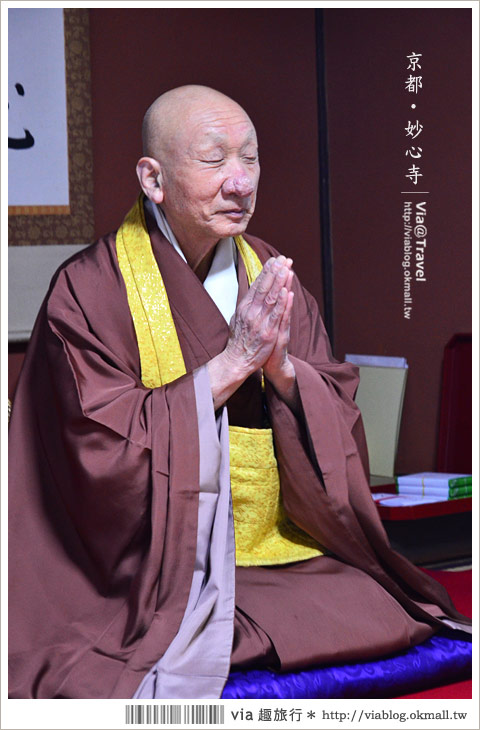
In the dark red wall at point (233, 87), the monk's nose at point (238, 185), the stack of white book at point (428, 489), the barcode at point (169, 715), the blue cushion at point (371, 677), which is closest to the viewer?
the barcode at point (169, 715)

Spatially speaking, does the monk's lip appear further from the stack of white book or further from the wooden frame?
the wooden frame

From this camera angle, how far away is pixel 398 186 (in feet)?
14.0

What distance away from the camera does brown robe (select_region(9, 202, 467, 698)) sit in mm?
2180

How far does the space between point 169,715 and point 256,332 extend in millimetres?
799

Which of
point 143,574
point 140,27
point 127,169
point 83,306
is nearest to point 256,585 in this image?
point 143,574

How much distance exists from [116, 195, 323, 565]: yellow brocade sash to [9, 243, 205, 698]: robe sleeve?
44 millimetres

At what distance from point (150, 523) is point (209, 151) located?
83 centimetres

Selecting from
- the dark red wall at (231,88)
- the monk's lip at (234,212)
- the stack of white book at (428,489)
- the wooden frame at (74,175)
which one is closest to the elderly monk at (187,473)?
the monk's lip at (234,212)

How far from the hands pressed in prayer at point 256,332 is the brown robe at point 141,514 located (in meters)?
0.08

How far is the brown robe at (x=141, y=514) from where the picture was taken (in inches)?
85.8

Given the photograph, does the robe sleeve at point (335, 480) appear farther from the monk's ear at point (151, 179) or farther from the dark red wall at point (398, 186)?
the dark red wall at point (398, 186)

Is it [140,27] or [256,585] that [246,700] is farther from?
[140,27]

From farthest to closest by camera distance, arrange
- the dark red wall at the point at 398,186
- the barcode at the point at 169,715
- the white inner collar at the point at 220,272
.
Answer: the dark red wall at the point at 398,186 < the white inner collar at the point at 220,272 < the barcode at the point at 169,715

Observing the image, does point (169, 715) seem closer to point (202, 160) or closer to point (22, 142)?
point (202, 160)
